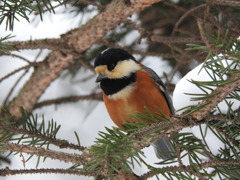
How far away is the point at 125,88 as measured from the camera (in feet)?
6.26

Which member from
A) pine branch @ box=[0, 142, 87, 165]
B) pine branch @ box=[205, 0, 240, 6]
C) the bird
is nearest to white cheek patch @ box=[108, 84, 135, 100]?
the bird

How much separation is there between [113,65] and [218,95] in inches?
41.6

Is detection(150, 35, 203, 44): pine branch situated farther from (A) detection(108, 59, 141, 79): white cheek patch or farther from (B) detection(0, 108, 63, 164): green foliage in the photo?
(B) detection(0, 108, 63, 164): green foliage

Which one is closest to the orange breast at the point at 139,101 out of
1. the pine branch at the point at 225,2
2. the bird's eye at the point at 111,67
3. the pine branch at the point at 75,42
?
the bird's eye at the point at 111,67

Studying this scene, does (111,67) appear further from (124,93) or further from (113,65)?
(124,93)

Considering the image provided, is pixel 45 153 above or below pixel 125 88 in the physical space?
below

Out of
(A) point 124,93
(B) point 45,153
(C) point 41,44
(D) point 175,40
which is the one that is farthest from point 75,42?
(B) point 45,153

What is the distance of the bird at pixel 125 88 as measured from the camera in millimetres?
1863

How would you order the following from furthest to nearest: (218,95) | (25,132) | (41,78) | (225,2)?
(41,78)
(225,2)
(25,132)
(218,95)

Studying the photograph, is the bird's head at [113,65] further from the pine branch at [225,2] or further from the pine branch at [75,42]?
the pine branch at [225,2]

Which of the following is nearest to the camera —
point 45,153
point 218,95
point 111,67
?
point 218,95

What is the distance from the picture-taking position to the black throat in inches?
75.7

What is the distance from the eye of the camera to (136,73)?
77.7 inches

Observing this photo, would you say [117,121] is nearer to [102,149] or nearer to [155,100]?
[155,100]
